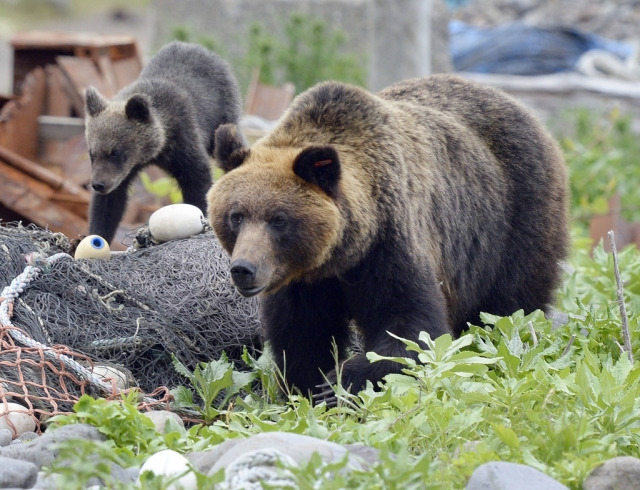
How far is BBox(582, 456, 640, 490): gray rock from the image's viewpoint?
3.47 meters

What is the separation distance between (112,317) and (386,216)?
1669mm

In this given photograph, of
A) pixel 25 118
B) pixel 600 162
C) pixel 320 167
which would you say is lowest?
pixel 600 162

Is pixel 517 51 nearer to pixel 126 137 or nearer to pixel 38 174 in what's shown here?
pixel 38 174

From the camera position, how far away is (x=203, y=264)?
604 centimetres

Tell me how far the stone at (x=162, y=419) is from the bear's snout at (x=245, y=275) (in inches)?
25.3

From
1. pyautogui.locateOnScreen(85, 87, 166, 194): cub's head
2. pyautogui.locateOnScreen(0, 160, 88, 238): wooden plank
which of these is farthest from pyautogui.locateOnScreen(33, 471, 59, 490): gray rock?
pyautogui.locateOnScreen(0, 160, 88, 238): wooden plank

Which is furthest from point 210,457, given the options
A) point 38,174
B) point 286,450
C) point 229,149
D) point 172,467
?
point 38,174

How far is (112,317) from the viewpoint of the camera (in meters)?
5.51

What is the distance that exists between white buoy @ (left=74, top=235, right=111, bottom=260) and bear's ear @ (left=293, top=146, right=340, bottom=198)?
1.91 metres

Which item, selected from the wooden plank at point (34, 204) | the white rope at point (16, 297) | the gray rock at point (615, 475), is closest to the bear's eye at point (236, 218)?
the white rope at point (16, 297)

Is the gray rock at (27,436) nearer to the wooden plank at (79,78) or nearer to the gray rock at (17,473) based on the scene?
the gray rock at (17,473)

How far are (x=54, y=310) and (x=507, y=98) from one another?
9.69 feet

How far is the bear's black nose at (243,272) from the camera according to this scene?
4.44 metres

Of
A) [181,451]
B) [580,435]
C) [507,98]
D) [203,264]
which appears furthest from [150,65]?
[580,435]
